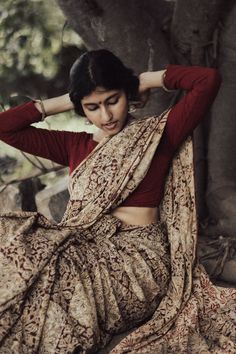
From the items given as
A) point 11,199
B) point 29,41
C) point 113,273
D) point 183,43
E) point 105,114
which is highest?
point 105,114

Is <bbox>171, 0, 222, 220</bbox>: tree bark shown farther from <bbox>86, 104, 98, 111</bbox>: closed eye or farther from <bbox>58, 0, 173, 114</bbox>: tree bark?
<bbox>86, 104, 98, 111</bbox>: closed eye

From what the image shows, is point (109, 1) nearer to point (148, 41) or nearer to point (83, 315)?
point (148, 41)

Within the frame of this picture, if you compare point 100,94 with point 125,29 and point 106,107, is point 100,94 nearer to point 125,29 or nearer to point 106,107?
point 106,107

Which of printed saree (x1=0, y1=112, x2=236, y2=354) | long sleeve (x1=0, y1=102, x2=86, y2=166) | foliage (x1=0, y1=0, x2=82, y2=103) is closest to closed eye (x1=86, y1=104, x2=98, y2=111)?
printed saree (x1=0, y1=112, x2=236, y2=354)

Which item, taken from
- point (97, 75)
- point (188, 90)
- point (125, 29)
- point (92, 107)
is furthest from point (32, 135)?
point (125, 29)

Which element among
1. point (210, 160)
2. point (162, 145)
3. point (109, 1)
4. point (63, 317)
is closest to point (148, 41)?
point (109, 1)

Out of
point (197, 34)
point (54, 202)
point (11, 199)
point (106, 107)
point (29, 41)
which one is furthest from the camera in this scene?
point (29, 41)

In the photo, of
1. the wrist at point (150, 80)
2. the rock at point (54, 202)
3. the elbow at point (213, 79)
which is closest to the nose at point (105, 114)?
the wrist at point (150, 80)

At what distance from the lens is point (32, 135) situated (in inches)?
141

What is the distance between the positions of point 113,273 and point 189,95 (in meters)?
0.97

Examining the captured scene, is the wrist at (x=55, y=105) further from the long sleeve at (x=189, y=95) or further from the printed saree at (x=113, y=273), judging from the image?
the long sleeve at (x=189, y=95)

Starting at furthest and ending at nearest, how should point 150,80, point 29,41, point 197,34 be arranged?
point 29,41 → point 197,34 → point 150,80

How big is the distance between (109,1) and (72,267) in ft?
7.26

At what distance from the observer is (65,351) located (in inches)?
112
